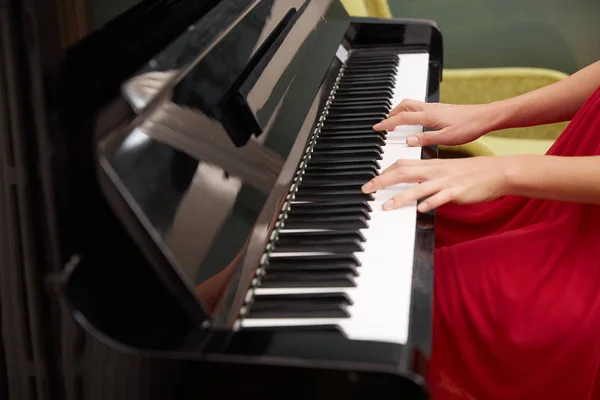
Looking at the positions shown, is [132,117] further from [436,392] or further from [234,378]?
[436,392]

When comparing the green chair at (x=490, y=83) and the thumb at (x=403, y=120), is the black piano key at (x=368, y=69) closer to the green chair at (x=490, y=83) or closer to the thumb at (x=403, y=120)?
the thumb at (x=403, y=120)

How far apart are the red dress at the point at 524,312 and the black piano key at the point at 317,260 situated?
0.22 meters

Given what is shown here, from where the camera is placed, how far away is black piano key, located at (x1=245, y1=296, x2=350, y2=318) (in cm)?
73

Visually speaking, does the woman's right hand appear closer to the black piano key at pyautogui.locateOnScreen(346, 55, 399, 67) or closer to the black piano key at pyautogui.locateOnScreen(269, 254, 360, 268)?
the black piano key at pyautogui.locateOnScreen(346, 55, 399, 67)

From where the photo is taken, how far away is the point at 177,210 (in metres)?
0.70

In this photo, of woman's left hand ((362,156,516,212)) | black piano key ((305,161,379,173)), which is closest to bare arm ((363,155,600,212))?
woman's left hand ((362,156,516,212))

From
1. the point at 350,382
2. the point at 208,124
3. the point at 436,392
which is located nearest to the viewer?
the point at 350,382

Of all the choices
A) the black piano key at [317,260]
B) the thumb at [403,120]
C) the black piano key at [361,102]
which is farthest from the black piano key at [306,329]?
the black piano key at [361,102]

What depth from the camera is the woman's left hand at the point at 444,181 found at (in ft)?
2.97

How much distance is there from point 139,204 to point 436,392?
1.71ft

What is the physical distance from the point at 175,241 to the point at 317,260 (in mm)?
217

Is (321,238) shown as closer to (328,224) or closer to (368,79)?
(328,224)

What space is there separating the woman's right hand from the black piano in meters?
0.24

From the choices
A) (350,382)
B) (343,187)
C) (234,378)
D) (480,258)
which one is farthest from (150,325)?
(480,258)
